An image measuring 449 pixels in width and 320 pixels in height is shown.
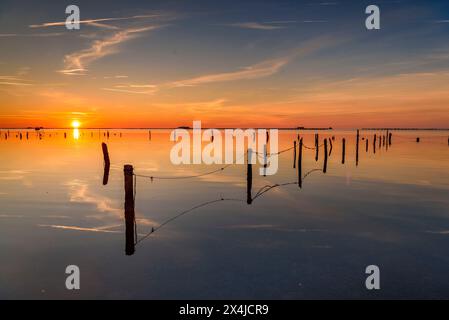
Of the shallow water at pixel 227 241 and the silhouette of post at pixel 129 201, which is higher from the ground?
the silhouette of post at pixel 129 201

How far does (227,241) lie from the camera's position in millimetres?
13656

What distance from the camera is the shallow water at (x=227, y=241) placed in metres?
9.98

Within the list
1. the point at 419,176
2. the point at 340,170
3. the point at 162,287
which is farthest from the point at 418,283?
the point at 340,170

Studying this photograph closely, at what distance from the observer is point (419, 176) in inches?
1203

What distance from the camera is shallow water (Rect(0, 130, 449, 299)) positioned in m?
9.98

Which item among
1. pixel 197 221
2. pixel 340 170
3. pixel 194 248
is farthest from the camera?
pixel 340 170

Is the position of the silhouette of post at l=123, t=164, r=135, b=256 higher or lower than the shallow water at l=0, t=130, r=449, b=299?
higher

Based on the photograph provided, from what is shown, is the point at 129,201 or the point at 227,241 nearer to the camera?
the point at 129,201

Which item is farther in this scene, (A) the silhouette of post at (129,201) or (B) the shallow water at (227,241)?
(A) the silhouette of post at (129,201)

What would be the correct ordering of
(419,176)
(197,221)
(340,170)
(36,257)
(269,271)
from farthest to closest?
(340,170)
(419,176)
(197,221)
(36,257)
(269,271)

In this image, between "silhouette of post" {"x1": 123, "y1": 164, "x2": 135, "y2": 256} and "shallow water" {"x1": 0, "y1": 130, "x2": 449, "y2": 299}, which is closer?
"shallow water" {"x1": 0, "y1": 130, "x2": 449, "y2": 299}

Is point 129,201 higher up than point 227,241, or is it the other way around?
point 129,201
